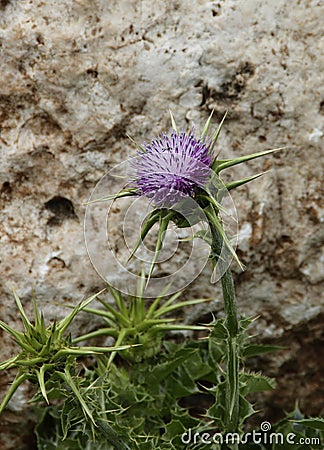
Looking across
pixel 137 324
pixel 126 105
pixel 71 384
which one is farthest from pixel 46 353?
pixel 126 105

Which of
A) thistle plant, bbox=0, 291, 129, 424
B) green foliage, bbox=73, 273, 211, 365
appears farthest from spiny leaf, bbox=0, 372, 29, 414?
green foliage, bbox=73, 273, 211, 365

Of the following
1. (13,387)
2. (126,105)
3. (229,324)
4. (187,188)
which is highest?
(126,105)

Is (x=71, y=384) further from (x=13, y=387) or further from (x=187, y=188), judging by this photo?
(x=187, y=188)

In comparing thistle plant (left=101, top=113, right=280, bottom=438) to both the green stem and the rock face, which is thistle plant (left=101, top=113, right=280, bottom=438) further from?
the rock face

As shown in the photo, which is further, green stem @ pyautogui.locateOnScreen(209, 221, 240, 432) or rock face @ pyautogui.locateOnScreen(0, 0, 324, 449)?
rock face @ pyautogui.locateOnScreen(0, 0, 324, 449)

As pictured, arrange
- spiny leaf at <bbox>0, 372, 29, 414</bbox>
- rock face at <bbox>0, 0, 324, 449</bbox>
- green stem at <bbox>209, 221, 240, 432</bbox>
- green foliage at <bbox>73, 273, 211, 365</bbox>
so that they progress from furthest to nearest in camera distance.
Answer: rock face at <bbox>0, 0, 324, 449</bbox>
green foliage at <bbox>73, 273, 211, 365</bbox>
green stem at <bbox>209, 221, 240, 432</bbox>
spiny leaf at <bbox>0, 372, 29, 414</bbox>

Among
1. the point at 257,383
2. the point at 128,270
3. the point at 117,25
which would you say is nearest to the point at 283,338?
the point at 257,383
